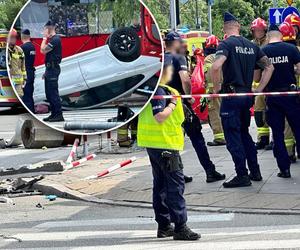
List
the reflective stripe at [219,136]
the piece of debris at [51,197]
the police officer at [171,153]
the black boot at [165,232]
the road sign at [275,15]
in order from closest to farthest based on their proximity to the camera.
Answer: the police officer at [171,153], the black boot at [165,232], the piece of debris at [51,197], the reflective stripe at [219,136], the road sign at [275,15]

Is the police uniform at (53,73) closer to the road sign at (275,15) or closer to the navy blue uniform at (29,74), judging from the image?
the navy blue uniform at (29,74)

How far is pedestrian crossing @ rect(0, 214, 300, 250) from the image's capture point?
657cm

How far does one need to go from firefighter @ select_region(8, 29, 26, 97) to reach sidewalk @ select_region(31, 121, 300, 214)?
5299 mm

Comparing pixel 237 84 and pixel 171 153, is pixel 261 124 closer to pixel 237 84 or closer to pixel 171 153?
pixel 237 84

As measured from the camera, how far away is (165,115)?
6.67 meters

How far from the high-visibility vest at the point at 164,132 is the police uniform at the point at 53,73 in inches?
139

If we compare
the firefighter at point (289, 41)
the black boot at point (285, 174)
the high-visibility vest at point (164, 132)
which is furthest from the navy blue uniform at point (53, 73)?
the firefighter at point (289, 41)

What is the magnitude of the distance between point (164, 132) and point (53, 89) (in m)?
3.68

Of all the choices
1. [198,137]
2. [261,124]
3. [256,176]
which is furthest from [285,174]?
[261,124]

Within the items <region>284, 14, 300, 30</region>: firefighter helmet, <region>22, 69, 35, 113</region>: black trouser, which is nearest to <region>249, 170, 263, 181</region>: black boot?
<region>284, 14, 300, 30</region>: firefighter helmet

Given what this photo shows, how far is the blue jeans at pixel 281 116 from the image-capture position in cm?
981

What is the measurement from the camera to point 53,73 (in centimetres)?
321

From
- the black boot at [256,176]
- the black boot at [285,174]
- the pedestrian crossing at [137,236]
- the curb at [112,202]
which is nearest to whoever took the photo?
the pedestrian crossing at [137,236]

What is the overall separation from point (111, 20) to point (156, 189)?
4069 mm
